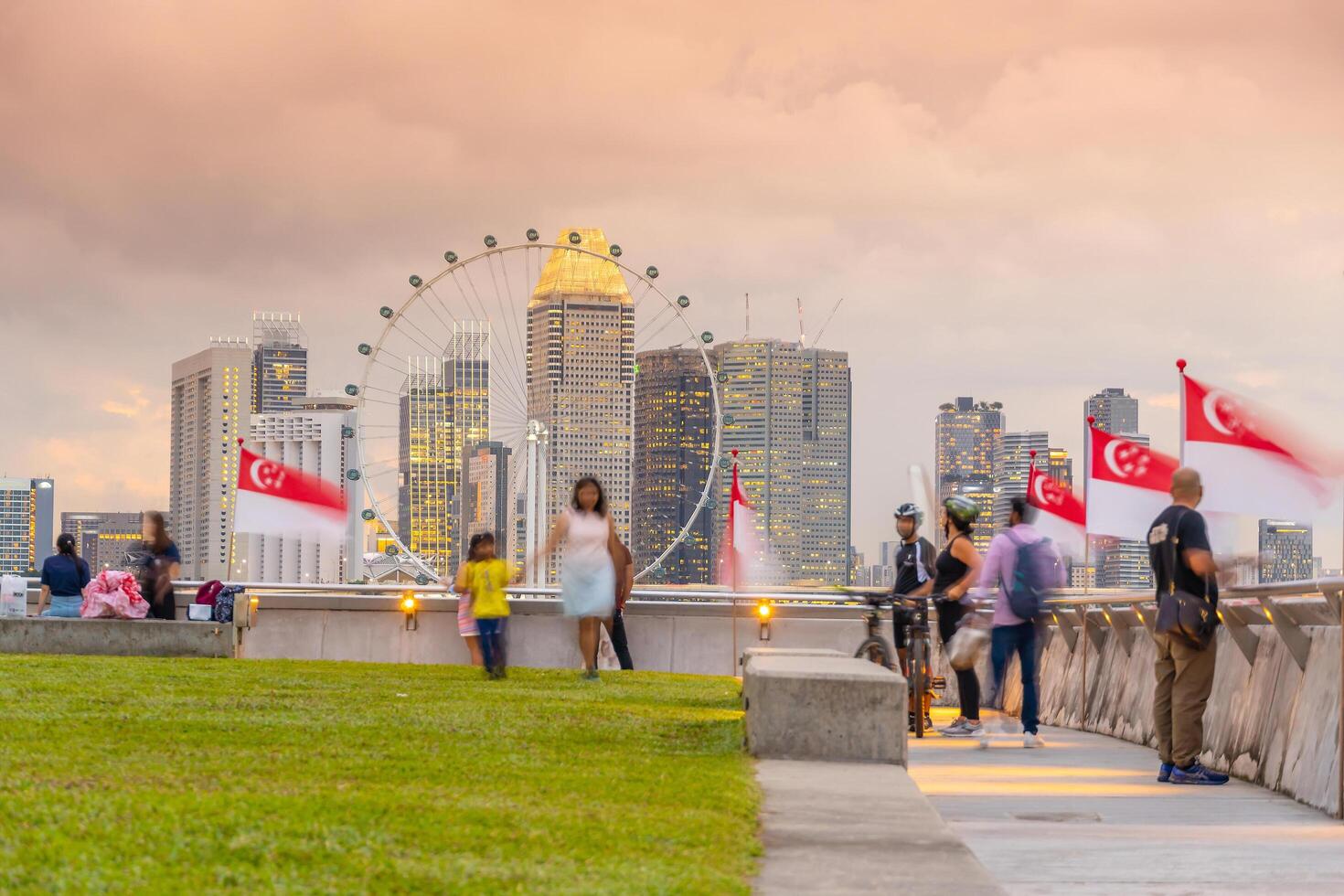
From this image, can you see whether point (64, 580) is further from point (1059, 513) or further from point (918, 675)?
point (1059, 513)

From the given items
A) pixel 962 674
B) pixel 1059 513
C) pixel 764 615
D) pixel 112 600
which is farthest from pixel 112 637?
pixel 1059 513

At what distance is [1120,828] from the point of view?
9.06m

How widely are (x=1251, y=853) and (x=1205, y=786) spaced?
11.4 ft

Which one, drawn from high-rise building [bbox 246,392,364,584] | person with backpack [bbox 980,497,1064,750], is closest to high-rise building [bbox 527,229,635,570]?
high-rise building [bbox 246,392,364,584]

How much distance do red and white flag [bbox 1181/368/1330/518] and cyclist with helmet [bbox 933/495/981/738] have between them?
4.48 metres

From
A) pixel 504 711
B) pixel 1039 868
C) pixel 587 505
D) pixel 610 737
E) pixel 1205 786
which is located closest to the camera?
pixel 1039 868

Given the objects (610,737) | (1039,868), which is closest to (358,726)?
(610,737)

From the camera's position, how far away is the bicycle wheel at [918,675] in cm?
1498

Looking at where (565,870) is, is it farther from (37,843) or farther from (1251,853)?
(1251,853)

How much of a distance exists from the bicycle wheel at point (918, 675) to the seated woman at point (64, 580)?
11528mm

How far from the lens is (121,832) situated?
6.07m

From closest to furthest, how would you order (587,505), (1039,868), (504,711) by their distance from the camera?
(1039,868) → (504,711) → (587,505)

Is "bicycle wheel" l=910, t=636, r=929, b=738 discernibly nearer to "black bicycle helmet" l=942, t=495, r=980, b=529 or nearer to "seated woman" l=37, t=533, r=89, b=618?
"black bicycle helmet" l=942, t=495, r=980, b=529

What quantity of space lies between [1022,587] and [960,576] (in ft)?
2.32
